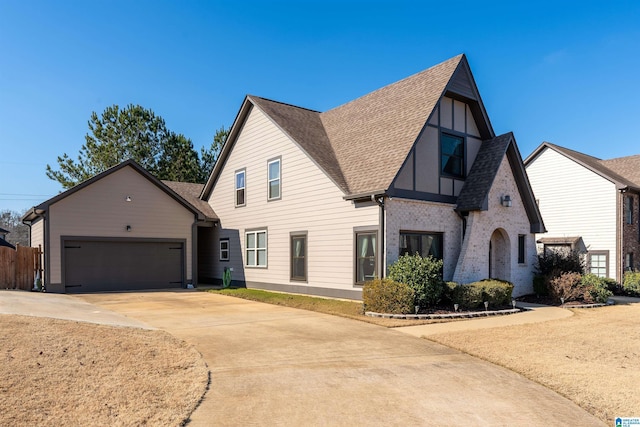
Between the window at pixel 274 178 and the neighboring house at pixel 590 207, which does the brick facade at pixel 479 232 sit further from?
the window at pixel 274 178

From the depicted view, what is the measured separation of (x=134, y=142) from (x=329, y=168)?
26.3 m

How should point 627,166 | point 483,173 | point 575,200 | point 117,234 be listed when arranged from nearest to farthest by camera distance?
point 483,173
point 117,234
point 575,200
point 627,166

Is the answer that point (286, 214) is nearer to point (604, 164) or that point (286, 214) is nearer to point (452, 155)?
point (452, 155)

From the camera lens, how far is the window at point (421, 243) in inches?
594

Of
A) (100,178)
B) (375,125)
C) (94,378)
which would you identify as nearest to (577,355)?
(94,378)

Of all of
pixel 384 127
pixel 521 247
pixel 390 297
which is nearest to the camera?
pixel 390 297

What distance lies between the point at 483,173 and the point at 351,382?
12.8 m

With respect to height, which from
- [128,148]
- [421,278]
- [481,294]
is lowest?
[481,294]

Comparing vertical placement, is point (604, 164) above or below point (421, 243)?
above

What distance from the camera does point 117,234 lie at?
1934 centimetres

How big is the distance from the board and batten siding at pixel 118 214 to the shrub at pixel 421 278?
1189 centimetres

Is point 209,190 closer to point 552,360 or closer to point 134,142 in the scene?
point 134,142

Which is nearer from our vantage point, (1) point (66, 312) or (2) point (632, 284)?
(1) point (66, 312)

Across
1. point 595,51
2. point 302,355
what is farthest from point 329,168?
point 595,51
